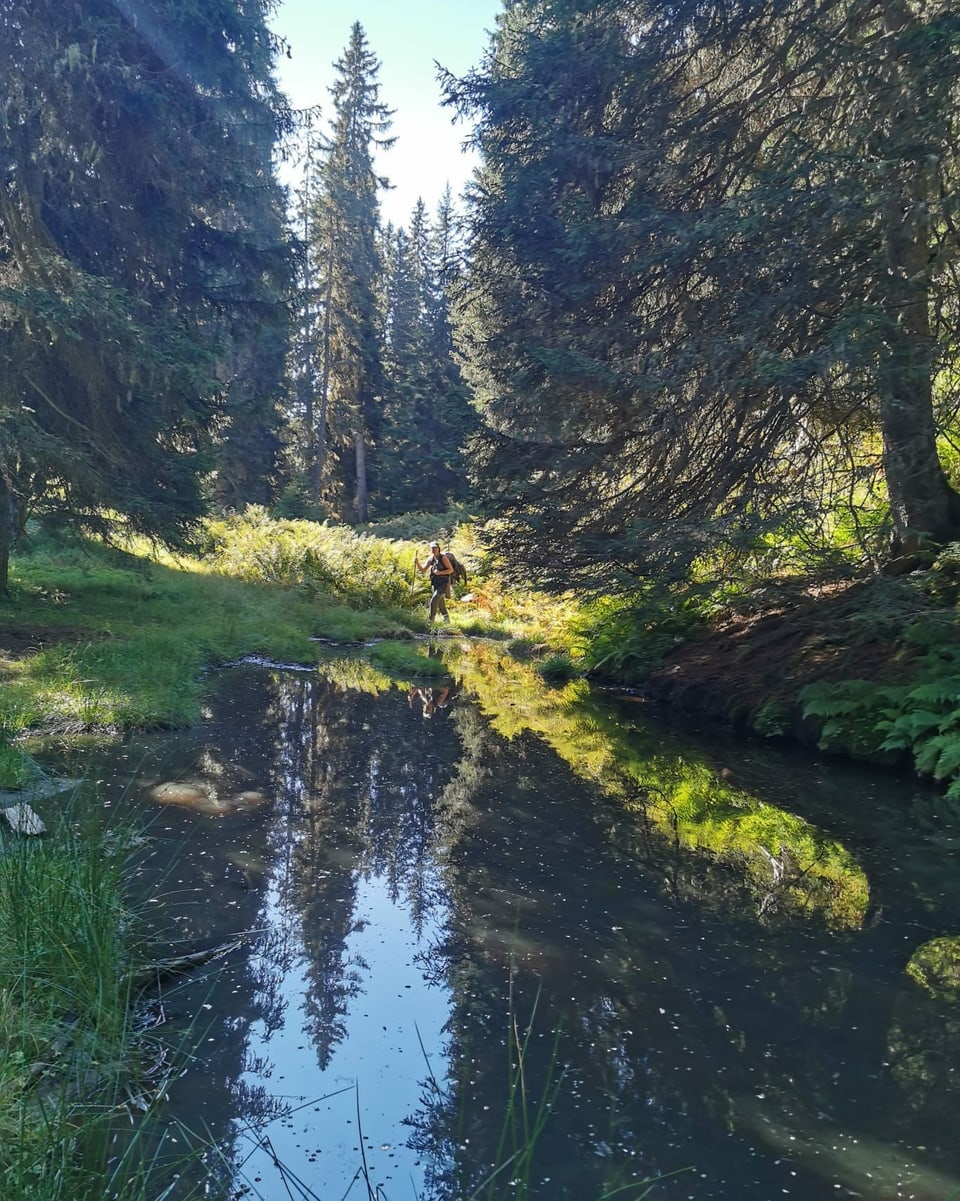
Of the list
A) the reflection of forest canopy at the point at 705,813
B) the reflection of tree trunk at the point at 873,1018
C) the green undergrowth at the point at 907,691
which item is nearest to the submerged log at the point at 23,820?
the reflection of tree trunk at the point at 873,1018

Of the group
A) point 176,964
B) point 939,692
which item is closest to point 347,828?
point 176,964

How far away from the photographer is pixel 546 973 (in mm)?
4203

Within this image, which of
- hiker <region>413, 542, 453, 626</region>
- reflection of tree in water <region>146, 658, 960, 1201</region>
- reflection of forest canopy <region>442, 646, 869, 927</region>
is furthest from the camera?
hiker <region>413, 542, 453, 626</region>

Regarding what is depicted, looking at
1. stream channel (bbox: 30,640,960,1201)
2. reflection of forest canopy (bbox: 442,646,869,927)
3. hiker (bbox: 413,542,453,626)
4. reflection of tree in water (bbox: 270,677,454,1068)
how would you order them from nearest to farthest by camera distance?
stream channel (bbox: 30,640,960,1201) → reflection of tree in water (bbox: 270,677,454,1068) → reflection of forest canopy (bbox: 442,646,869,927) → hiker (bbox: 413,542,453,626)

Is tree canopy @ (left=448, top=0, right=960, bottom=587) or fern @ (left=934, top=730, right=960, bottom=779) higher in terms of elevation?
tree canopy @ (left=448, top=0, right=960, bottom=587)

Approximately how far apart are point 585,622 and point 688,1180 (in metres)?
12.5

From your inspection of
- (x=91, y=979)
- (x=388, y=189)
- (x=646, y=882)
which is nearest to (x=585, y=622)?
(x=646, y=882)

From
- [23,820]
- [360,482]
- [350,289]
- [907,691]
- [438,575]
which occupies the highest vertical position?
[350,289]

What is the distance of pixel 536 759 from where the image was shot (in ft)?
27.7

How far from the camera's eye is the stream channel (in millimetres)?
2986

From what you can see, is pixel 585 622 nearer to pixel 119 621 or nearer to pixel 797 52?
pixel 119 621

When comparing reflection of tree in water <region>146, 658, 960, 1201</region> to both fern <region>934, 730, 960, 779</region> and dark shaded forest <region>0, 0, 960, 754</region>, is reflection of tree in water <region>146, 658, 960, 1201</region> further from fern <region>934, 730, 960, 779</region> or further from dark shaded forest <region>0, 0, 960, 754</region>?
dark shaded forest <region>0, 0, 960, 754</region>

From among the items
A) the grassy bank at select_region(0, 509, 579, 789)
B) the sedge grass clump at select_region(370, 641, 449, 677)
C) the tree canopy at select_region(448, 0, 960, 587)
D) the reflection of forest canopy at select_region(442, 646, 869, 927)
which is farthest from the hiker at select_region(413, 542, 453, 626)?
the reflection of forest canopy at select_region(442, 646, 869, 927)

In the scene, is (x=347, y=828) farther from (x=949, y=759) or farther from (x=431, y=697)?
(x=431, y=697)
